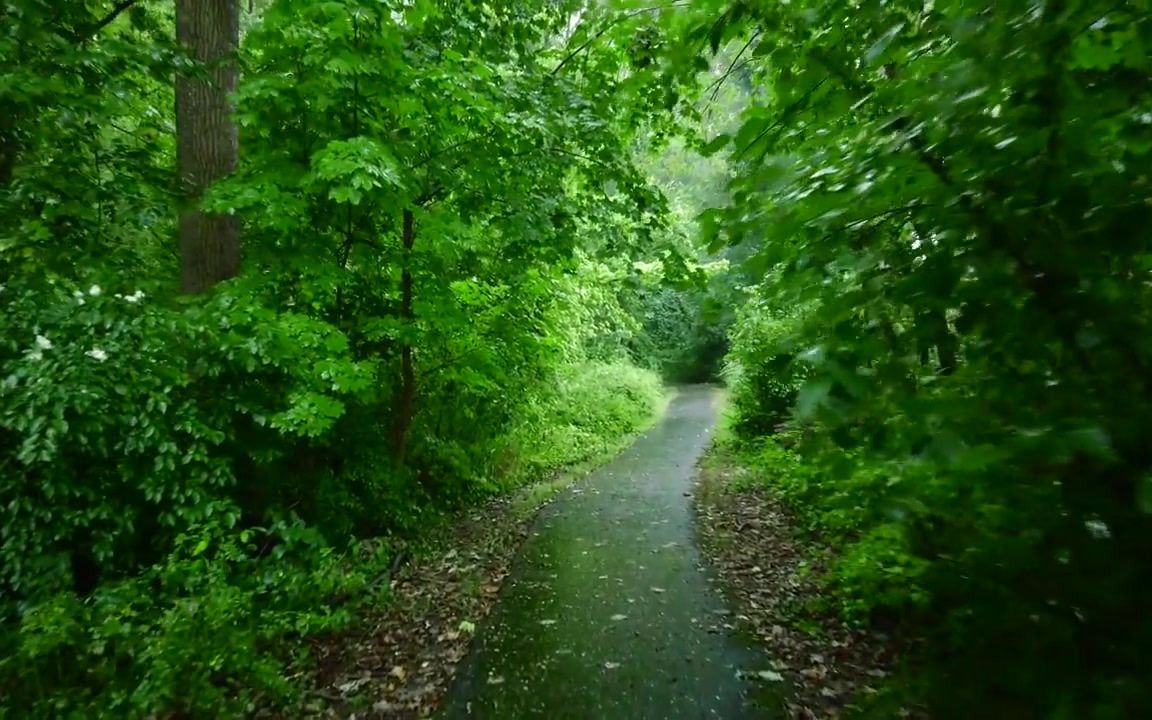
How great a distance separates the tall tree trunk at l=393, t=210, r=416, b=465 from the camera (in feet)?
21.3

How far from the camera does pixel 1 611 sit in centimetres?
365

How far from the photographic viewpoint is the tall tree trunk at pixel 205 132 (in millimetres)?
5469

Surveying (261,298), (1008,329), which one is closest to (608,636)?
(261,298)

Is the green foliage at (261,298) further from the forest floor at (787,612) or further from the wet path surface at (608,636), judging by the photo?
the forest floor at (787,612)

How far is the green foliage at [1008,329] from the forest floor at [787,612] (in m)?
2.39

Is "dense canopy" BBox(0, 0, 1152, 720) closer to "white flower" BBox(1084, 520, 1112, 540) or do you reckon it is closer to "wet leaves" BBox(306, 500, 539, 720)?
"white flower" BBox(1084, 520, 1112, 540)

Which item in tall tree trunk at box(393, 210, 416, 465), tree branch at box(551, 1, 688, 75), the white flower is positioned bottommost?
the white flower

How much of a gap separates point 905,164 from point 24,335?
485cm

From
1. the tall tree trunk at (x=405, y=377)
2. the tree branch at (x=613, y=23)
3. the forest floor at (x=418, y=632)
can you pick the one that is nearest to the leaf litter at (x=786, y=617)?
the forest floor at (x=418, y=632)

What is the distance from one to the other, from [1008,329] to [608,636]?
414cm

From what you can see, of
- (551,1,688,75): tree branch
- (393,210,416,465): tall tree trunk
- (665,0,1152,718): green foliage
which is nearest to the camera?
(665,0,1152,718): green foliage

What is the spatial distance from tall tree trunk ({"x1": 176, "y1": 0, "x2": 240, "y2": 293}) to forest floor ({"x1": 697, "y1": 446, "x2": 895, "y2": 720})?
17.6 feet

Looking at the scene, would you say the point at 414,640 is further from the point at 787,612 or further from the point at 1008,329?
the point at 1008,329

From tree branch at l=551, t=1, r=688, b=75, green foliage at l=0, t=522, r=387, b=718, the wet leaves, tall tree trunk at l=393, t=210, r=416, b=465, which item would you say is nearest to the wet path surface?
the wet leaves
